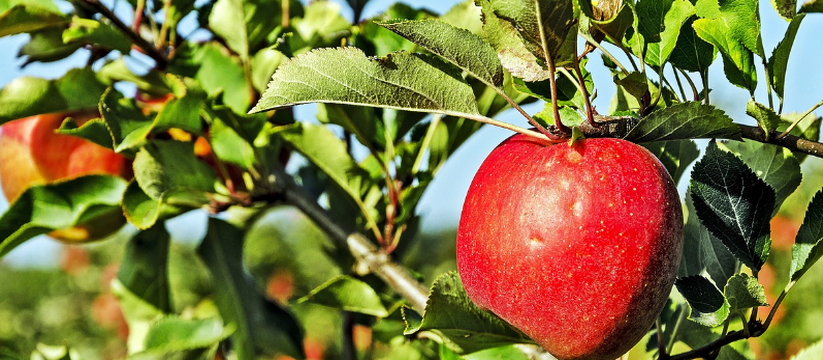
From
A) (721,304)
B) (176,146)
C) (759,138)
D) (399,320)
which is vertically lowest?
(399,320)

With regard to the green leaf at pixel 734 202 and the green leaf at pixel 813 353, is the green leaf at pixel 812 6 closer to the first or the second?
the green leaf at pixel 734 202

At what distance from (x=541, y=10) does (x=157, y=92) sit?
2.56 ft

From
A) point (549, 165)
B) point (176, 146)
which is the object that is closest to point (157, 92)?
point (176, 146)

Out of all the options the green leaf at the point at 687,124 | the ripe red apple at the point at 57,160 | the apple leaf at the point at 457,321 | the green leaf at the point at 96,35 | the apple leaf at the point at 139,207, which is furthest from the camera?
the ripe red apple at the point at 57,160

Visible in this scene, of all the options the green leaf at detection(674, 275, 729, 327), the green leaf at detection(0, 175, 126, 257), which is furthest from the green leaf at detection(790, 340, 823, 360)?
the green leaf at detection(0, 175, 126, 257)

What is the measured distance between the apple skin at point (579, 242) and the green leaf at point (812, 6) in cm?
15

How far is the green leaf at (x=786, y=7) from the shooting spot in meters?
0.55

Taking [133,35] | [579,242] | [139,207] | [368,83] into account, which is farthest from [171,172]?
[579,242]

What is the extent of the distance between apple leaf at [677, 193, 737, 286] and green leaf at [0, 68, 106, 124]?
2.61 ft

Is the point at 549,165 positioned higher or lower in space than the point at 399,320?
higher

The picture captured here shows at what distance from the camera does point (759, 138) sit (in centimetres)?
56

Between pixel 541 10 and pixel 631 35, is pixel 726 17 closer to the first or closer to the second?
pixel 631 35

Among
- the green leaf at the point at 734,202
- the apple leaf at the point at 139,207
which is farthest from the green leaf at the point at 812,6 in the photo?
the apple leaf at the point at 139,207

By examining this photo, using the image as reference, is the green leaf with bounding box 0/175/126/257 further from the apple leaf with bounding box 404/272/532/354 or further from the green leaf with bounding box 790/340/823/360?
the green leaf with bounding box 790/340/823/360
